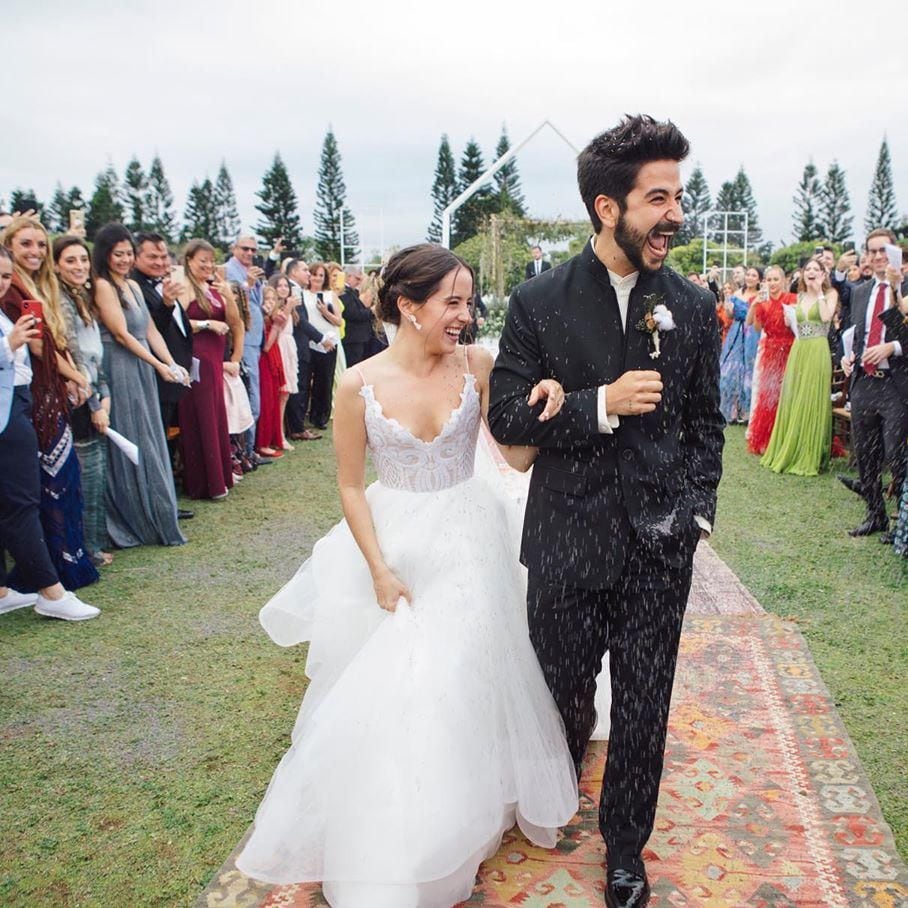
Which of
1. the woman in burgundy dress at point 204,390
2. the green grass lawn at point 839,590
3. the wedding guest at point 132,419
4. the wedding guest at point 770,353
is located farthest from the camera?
the wedding guest at point 770,353

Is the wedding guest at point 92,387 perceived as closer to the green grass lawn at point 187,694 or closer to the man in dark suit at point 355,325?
the green grass lawn at point 187,694

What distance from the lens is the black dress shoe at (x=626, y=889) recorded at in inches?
96.7

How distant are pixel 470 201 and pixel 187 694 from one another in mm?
65005

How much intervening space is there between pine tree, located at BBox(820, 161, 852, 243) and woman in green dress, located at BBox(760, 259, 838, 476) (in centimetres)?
6723

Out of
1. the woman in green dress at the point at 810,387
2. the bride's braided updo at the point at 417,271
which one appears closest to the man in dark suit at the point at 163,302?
the bride's braided updo at the point at 417,271

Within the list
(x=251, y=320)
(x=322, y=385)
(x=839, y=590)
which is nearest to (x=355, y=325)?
(x=322, y=385)

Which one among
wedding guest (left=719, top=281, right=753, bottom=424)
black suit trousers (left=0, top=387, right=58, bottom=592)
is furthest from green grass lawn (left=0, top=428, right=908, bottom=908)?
wedding guest (left=719, top=281, right=753, bottom=424)

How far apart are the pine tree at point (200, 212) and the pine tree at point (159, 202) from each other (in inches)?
52.2

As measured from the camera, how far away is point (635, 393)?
222 cm

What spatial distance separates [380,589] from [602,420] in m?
0.92

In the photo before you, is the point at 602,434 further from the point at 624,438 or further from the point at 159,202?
the point at 159,202

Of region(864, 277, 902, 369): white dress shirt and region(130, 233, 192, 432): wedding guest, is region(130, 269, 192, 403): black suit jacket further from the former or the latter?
region(864, 277, 902, 369): white dress shirt

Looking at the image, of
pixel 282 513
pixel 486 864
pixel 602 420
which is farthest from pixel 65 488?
pixel 602 420

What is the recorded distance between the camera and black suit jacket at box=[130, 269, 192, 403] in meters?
6.61
